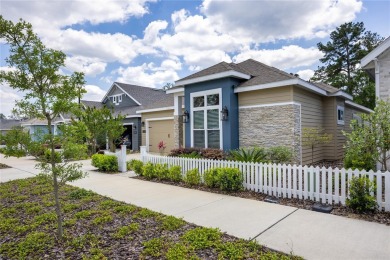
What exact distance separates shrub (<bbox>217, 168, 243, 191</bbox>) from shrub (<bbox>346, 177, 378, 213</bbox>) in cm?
261

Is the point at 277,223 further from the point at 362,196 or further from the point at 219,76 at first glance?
the point at 219,76

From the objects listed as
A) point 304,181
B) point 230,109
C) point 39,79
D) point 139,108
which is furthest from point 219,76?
point 139,108

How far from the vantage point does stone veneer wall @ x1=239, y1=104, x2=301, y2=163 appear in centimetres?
889

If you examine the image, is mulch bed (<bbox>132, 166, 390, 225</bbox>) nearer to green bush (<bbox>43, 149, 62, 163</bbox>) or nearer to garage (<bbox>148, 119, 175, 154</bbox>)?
green bush (<bbox>43, 149, 62, 163</bbox>)

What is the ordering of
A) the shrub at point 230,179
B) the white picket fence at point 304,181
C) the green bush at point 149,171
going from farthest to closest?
the green bush at point 149,171 → the shrub at point 230,179 → the white picket fence at point 304,181

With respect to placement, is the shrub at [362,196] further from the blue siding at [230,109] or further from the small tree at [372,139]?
the blue siding at [230,109]

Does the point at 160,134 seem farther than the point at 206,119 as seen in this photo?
Yes

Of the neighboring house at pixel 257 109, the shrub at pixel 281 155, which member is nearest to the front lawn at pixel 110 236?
the shrub at pixel 281 155

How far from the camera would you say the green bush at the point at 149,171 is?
8.32m

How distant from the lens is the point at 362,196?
15.0 feet

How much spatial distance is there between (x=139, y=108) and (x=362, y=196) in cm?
1839

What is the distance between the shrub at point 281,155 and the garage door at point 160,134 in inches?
328

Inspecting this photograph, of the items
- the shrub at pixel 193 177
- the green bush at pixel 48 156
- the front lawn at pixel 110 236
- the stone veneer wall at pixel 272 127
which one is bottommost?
the front lawn at pixel 110 236

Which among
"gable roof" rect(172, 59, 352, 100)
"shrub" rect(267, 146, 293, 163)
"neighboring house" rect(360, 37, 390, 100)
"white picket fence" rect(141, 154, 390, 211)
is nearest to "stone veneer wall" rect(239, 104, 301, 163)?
"shrub" rect(267, 146, 293, 163)
